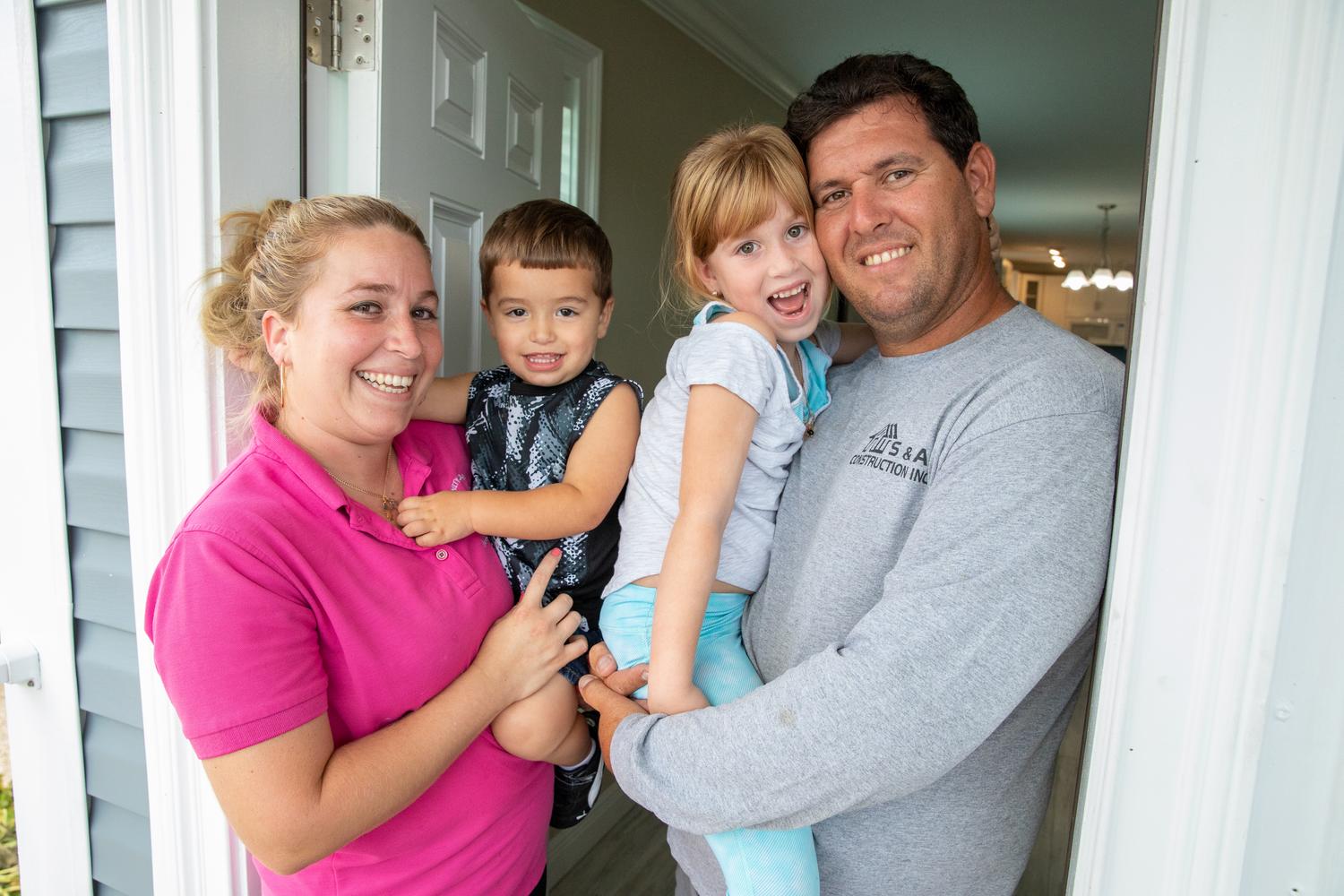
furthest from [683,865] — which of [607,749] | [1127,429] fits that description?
[1127,429]

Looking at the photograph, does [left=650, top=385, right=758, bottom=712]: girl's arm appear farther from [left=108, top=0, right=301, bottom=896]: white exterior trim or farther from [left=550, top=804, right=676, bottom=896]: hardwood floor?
[left=550, top=804, right=676, bottom=896]: hardwood floor

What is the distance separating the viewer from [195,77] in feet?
3.85

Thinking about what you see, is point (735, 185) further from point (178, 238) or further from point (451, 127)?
point (178, 238)

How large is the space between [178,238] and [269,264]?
0.77 ft

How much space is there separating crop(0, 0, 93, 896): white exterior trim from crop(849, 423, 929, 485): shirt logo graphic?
1475mm

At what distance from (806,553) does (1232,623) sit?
55cm

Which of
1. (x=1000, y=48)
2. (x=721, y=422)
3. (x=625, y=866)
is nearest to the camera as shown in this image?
(x=721, y=422)

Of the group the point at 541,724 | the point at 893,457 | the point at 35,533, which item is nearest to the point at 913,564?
the point at 893,457

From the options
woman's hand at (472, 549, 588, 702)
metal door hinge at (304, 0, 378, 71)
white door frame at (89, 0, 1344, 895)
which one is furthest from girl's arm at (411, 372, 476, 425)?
white door frame at (89, 0, 1344, 895)

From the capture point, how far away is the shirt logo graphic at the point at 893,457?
1012mm

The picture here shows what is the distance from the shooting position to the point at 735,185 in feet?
4.15

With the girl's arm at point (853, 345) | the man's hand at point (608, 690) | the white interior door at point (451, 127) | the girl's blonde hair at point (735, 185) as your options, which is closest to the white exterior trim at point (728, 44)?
the white interior door at point (451, 127)

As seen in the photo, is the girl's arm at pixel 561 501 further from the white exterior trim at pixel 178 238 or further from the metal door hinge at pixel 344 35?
the metal door hinge at pixel 344 35

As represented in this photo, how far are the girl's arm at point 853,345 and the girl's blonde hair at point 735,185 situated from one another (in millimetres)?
242
